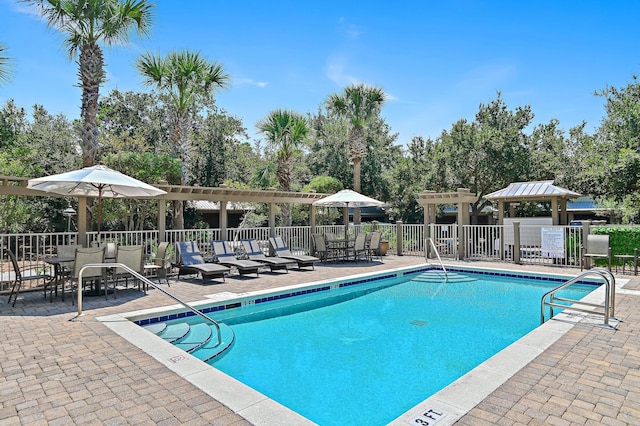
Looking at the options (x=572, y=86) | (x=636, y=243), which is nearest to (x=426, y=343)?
(x=636, y=243)

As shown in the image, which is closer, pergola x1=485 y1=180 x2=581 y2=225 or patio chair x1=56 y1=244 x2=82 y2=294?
patio chair x1=56 y1=244 x2=82 y2=294

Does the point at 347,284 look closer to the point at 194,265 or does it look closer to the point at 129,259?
the point at 194,265

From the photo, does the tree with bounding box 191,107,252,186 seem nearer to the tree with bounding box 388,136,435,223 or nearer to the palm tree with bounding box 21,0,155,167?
the tree with bounding box 388,136,435,223

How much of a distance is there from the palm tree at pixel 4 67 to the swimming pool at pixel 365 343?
9.15 metres

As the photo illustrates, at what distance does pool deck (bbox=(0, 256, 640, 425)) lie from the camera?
3123 millimetres

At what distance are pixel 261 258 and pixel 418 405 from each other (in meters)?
9.03

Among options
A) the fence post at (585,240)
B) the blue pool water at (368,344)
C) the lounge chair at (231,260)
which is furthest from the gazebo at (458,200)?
the lounge chair at (231,260)

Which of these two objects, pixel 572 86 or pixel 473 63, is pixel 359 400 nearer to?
pixel 473 63

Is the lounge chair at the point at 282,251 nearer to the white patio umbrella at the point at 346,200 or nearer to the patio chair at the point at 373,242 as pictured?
the white patio umbrella at the point at 346,200

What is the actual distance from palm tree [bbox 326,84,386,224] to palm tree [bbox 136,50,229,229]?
622 centimetres

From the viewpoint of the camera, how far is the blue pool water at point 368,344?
4.54 metres

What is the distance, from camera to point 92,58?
40.9ft

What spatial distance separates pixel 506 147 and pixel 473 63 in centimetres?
781

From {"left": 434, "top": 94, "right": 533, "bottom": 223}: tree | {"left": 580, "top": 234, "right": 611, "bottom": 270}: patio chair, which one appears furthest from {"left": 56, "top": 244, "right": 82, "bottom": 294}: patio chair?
{"left": 434, "top": 94, "right": 533, "bottom": 223}: tree
